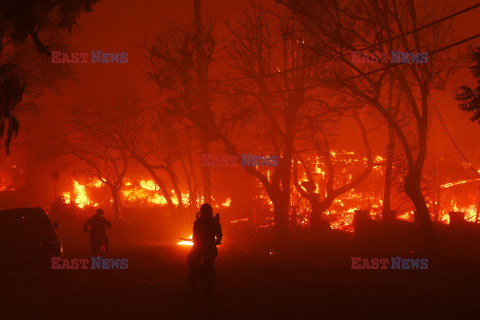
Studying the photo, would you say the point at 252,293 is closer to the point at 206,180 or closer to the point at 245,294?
the point at 245,294

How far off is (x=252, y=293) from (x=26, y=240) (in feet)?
21.6

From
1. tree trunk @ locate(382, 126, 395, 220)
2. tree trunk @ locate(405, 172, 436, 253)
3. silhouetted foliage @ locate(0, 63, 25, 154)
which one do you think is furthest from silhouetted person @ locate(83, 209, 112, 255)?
tree trunk @ locate(382, 126, 395, 220)

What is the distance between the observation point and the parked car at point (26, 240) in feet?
46.8

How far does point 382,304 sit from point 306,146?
98.3 ft

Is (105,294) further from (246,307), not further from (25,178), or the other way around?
(25,178)

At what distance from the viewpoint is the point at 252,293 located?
11.3 m

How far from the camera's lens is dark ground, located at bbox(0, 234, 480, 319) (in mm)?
9508

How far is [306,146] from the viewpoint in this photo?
3969cm

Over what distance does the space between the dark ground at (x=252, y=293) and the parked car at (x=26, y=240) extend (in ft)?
1.91

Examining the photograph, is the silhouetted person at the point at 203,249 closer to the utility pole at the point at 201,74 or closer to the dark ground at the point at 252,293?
the dark ground at the point at 252,293

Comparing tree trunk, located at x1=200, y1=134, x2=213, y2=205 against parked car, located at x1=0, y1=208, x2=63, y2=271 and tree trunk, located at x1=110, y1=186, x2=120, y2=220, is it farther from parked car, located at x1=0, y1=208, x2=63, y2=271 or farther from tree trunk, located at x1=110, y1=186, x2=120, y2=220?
tree trunk, located at x1=110, y1=186, x2=120, y2=220

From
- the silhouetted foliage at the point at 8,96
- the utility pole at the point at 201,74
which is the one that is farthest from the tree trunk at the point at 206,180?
the silhouetted foliage at the point at 8,96

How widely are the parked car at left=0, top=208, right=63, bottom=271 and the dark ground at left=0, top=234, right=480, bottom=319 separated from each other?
1.91 feet

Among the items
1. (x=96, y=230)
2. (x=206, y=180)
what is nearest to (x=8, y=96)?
(x=96, y=230)
